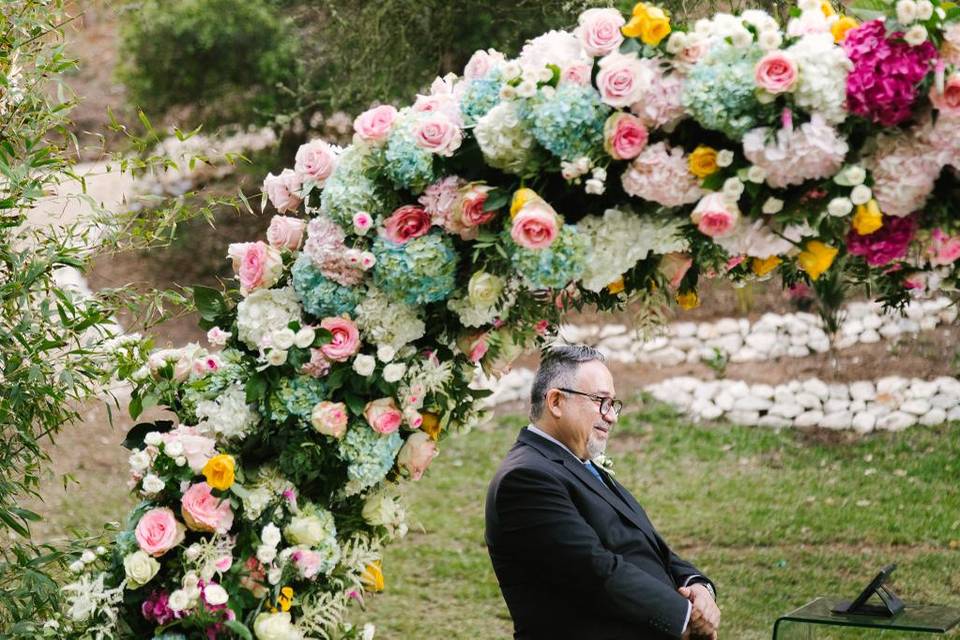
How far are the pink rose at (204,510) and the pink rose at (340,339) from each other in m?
0.47

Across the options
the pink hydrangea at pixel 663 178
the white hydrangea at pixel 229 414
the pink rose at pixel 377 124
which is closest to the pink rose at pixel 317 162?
the pink rose at pixel 377 124

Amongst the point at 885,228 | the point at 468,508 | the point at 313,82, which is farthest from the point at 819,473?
the point at 313,82

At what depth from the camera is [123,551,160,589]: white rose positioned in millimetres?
3027

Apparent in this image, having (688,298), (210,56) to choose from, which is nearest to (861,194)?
(688,298)

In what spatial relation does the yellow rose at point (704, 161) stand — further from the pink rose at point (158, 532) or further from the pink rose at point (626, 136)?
the pink rose at point (158, 532)

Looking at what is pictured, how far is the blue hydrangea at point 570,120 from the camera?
2783 millimetres

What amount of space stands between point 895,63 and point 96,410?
951 cm

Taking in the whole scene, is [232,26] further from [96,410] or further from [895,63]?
[895,63]

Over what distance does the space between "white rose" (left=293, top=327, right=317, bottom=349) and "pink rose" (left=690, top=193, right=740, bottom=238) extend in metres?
1.05

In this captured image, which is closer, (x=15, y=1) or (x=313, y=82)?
(x=15, y=1)

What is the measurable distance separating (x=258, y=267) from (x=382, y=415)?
1.74ft

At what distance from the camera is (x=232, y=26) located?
41.6ft

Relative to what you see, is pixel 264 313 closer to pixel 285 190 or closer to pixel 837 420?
pixel 285 190

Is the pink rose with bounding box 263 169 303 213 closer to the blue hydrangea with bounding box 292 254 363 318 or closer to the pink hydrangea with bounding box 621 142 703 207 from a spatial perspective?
the blue hydrangea with bounding box 292 254 363 318
